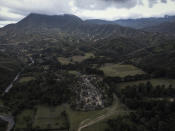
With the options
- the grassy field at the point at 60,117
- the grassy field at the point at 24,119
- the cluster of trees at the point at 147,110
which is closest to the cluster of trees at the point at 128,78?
the cluster of trees at the point at 147,110

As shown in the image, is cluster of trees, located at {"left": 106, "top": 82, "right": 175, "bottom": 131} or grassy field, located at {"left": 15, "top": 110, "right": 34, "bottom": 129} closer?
cluster of trees, located at {"left": 106, "top": 82, "right": 175, "bottom": 131}

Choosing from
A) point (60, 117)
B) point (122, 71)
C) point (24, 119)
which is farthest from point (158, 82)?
point (24, 119)

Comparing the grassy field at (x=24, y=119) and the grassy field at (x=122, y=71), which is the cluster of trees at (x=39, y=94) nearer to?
the grassy field at (x=24, y=119)

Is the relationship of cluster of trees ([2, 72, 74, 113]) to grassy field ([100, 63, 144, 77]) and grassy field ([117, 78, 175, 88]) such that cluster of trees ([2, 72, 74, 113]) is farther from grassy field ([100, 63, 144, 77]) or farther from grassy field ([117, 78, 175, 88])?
grassy field ([117, 78, 175, 88])

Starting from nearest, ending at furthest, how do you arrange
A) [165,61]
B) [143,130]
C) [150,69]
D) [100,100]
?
[143,130], [100,100], [150,69], [165,61]

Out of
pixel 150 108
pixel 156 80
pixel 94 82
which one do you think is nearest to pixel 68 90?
pixel 94 82

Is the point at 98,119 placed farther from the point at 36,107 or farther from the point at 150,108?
the point at 36,107

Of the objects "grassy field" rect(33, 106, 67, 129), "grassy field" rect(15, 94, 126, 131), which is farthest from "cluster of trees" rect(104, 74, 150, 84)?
"grassy field" rect(33, 106, 67, 129)
